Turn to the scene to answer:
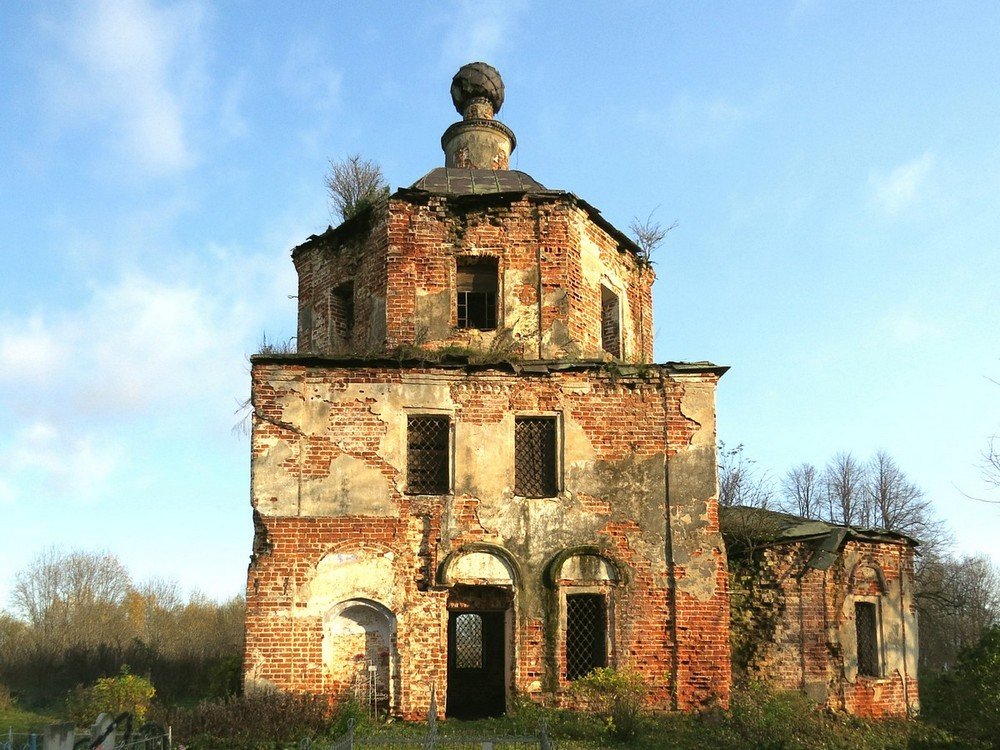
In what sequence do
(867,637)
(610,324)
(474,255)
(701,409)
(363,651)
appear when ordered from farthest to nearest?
1. (610,324)
2. (867,637)
3. (474,255)
4. (701,409)
5. (363,651)

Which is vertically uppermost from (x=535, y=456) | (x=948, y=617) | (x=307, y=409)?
(x=307, y=409)

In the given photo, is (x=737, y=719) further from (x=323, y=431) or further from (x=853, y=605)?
(x=323, y=431)

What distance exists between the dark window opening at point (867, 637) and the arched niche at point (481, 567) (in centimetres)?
617

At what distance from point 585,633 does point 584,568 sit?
941 mm

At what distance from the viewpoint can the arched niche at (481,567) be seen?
41.0 ft

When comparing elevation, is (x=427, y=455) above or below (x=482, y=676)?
above

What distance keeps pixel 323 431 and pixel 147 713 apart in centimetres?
462

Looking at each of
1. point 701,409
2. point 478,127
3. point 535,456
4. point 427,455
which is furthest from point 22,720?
point 478,127

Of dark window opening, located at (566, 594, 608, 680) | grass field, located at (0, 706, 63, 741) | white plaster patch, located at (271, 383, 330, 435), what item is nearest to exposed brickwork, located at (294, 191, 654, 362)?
white plaster patch, located at (271, 383, 330, 435)

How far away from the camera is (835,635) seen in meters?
14.1

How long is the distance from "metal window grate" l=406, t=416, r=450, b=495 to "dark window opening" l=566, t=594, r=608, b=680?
99.6 inches

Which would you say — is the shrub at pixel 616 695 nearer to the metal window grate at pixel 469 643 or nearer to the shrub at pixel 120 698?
the shrub at pixel 120 698

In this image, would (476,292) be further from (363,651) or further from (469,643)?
(469,643)

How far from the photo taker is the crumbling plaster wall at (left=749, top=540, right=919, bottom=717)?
547 inches
